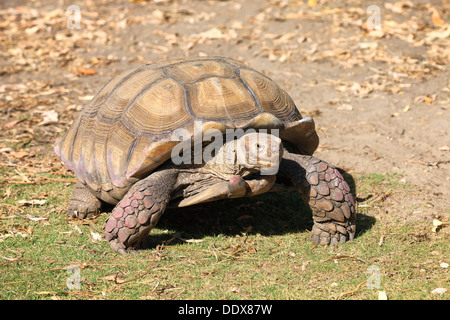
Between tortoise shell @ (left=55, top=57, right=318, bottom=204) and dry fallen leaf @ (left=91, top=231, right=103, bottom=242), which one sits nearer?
tortoise shell @ (left=55, top=57, right=318, bottom=204)

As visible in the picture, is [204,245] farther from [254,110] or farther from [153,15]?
[153,15]

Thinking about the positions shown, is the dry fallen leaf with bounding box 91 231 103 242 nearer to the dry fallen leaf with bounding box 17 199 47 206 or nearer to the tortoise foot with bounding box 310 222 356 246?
the dry fallen leaf with bounding box 17 199 47 206

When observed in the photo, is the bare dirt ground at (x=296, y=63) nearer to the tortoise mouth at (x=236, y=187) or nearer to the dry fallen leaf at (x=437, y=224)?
the dry fallen leaf at (x=437, y=224)

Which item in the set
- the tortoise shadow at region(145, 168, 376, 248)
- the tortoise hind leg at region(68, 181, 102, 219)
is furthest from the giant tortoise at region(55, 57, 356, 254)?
the tortoise shadow at region(145, 168, 376, 248)

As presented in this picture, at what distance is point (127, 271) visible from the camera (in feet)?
11.1

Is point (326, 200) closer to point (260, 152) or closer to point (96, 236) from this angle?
point (260, 152)

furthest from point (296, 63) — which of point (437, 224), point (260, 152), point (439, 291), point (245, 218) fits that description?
point (439, 291)

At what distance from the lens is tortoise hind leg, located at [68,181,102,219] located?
13.8 feet

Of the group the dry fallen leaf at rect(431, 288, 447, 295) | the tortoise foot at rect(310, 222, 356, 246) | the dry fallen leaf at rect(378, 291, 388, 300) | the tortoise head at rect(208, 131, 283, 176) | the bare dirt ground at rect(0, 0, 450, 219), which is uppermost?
the tortoise head at rect(208, 131, 283, 176)

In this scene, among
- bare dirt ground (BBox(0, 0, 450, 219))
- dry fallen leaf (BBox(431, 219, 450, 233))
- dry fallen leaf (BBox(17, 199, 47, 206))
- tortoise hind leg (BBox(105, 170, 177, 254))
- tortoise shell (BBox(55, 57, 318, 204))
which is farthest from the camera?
bare dirt ground (BBox(0, 0, 450, 219))

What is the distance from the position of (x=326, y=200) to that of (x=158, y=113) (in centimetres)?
132

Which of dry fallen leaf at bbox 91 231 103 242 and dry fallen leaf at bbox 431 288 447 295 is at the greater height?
dry fallen leaf at bbox 431 288 447 295

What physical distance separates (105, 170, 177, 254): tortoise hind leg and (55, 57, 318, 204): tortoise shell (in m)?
0.14

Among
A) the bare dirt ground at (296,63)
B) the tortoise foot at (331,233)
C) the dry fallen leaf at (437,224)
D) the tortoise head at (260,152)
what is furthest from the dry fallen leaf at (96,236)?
the dry fallen leaf at (437,224)
